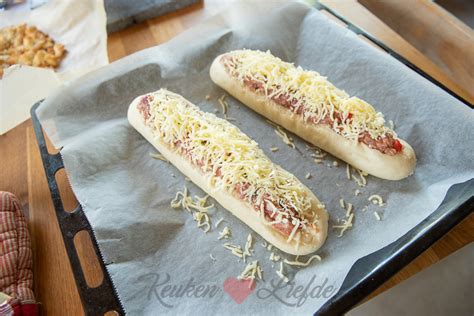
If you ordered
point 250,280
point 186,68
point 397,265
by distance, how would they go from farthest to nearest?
point 186,68 < point 250,280 < point 397,265

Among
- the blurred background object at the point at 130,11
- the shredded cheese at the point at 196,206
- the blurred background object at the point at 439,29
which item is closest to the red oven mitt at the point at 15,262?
the shredded cheese at the point at 196,206

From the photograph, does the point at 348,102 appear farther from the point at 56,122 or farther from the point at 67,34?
the point at 67,34

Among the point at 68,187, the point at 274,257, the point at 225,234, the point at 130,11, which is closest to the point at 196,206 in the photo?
the point at 225,234

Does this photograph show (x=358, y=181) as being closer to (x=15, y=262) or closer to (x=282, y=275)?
(x=282, y=275)

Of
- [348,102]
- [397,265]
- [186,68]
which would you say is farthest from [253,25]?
[397,265]

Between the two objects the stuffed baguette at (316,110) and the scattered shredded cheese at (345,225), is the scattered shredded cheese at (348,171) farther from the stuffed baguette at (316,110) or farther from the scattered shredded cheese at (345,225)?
the scattered shredded cheese at (345,225)

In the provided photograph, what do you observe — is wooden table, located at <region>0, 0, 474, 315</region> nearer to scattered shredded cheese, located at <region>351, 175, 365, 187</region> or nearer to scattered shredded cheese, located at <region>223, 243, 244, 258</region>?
scattered shredded cheese, located at <region>351, 175, 365, 187</region>
